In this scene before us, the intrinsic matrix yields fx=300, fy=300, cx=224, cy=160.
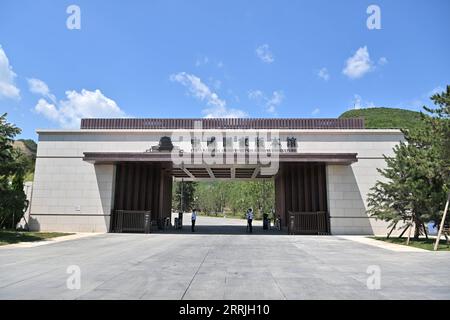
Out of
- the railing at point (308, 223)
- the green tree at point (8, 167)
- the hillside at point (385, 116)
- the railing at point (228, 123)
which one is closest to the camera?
the green tree at point (8, 167)

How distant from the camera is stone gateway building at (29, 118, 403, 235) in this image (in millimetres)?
21484

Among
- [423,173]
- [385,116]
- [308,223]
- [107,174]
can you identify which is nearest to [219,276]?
[423,173]

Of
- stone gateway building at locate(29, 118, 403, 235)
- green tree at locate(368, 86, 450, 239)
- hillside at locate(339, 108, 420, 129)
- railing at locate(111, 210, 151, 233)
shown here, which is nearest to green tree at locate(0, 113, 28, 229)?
stone gateway building at locate(29, 118, 403, 235)

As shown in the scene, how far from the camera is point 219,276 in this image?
732cm

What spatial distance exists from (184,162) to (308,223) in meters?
10.3

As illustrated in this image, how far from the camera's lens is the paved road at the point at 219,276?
5723 millimetres

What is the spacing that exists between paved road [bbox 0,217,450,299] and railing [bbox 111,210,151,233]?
36.2 feet

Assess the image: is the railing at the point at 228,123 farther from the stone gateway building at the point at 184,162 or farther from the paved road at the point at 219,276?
the paved road at the point at 219,276

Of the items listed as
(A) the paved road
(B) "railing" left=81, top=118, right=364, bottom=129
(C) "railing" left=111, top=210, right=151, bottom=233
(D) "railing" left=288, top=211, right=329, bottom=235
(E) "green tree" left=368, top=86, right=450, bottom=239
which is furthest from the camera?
(B) "railing" left=81, top=118, right=364, bottom=129

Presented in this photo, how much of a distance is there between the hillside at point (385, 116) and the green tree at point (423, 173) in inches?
3182

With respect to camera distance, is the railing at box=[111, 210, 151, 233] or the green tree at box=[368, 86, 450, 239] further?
the railing at box=[111, 210, 151, 233]

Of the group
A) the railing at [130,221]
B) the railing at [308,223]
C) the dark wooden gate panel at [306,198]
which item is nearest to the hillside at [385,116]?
the dark wooden gate panel at [306,198]

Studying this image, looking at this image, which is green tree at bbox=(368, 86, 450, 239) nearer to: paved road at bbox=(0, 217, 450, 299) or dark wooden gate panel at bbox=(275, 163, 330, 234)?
paved road at bbox=(0, 217, 450, 299)
